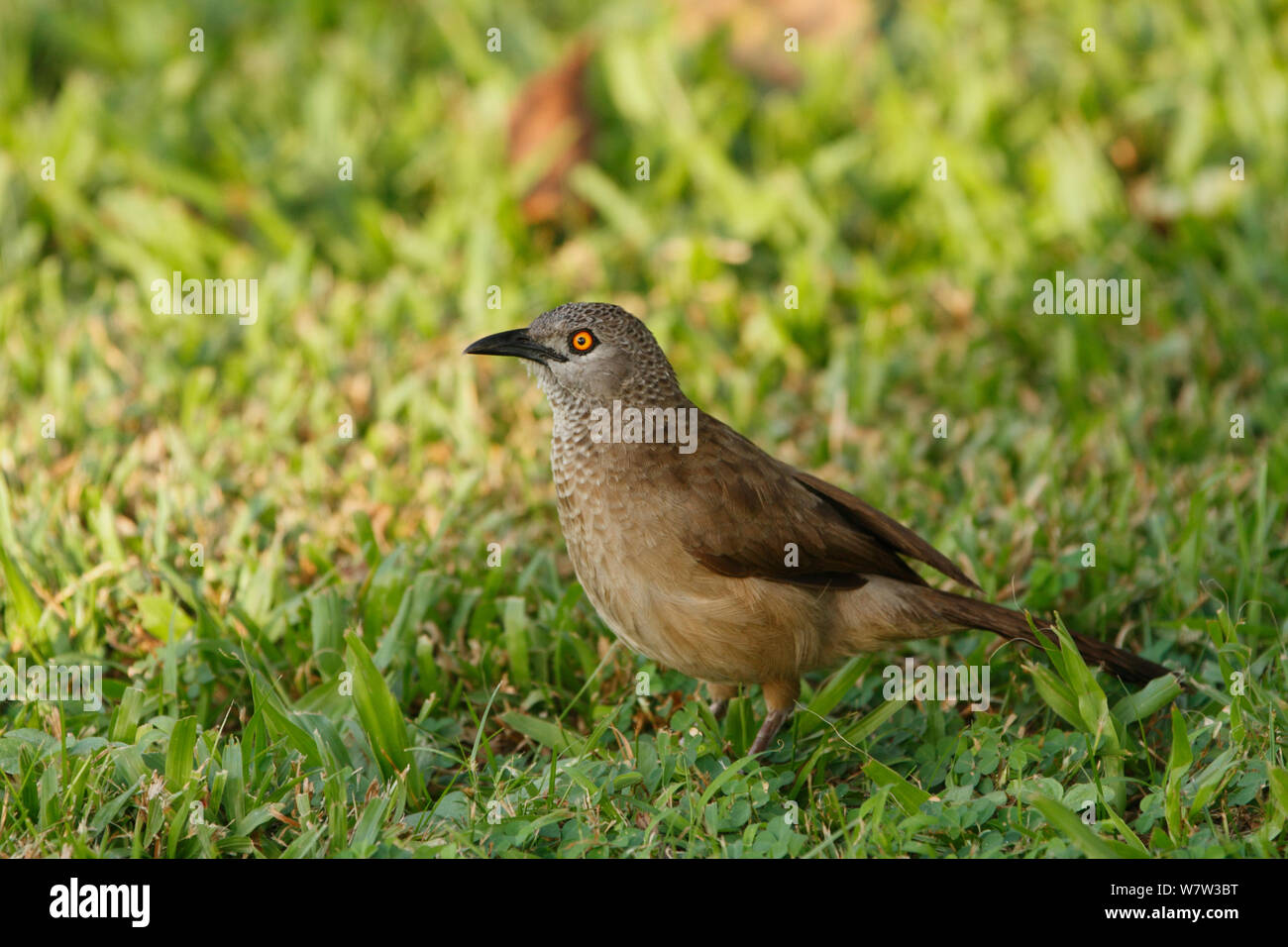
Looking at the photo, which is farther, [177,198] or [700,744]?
[177,198]

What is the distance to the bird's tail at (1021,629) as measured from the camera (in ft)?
12.7

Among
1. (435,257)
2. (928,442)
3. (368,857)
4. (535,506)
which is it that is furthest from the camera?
(435,257)

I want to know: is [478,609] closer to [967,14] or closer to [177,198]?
[177,198]

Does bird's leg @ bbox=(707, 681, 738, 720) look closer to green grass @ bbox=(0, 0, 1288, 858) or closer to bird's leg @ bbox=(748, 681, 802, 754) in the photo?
green grass @ bbox=(0, 0, 1288, 858)

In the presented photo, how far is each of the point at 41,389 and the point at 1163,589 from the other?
460 centimetres

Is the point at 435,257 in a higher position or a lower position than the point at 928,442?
higher

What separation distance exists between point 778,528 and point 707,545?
219 millimetres

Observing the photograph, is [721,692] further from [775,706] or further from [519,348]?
[519,348]

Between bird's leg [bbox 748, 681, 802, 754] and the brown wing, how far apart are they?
305mm

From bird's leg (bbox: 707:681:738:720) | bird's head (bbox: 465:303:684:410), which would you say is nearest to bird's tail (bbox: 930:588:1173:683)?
bird's leg (bbox: 707:681:738:720)

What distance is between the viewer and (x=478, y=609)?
450cm

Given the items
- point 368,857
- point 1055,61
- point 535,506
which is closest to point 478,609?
point 535,506

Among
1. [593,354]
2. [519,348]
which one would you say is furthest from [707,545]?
[519,348]
